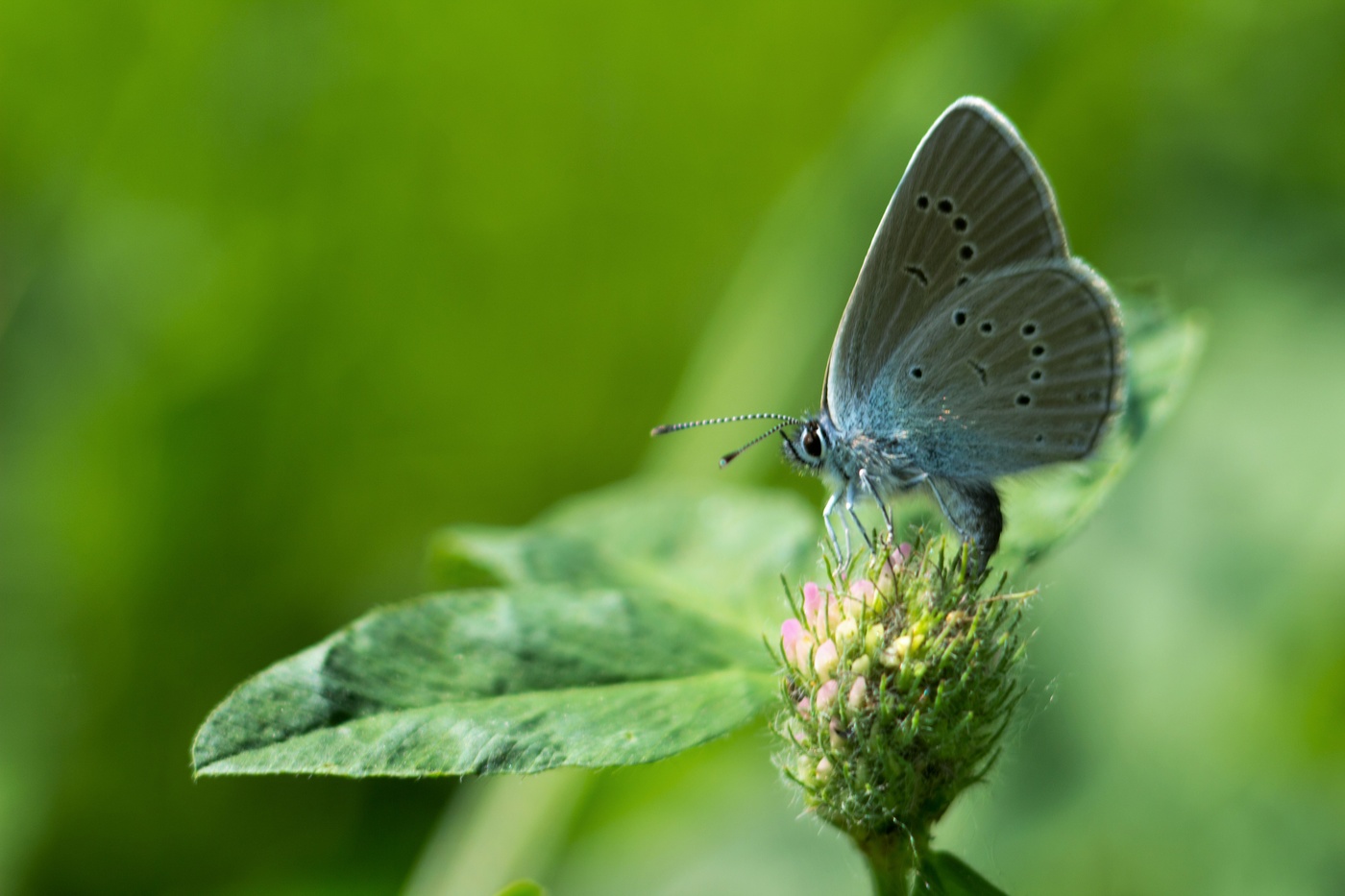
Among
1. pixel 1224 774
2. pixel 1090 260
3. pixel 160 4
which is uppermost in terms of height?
pixel 160 4

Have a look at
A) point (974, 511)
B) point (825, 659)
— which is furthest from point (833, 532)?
point (825, 659)

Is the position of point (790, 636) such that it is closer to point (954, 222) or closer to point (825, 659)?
point (825, 659)

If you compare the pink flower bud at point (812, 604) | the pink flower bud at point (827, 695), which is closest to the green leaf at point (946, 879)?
the pink flower bud at point (827, 695)

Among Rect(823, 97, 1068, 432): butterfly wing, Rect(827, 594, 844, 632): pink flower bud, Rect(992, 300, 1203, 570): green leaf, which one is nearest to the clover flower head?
Rect(827, 594, 844, 632): pink flower bud

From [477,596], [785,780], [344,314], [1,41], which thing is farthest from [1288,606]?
[1,41]

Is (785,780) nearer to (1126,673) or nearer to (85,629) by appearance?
(1126,673)
